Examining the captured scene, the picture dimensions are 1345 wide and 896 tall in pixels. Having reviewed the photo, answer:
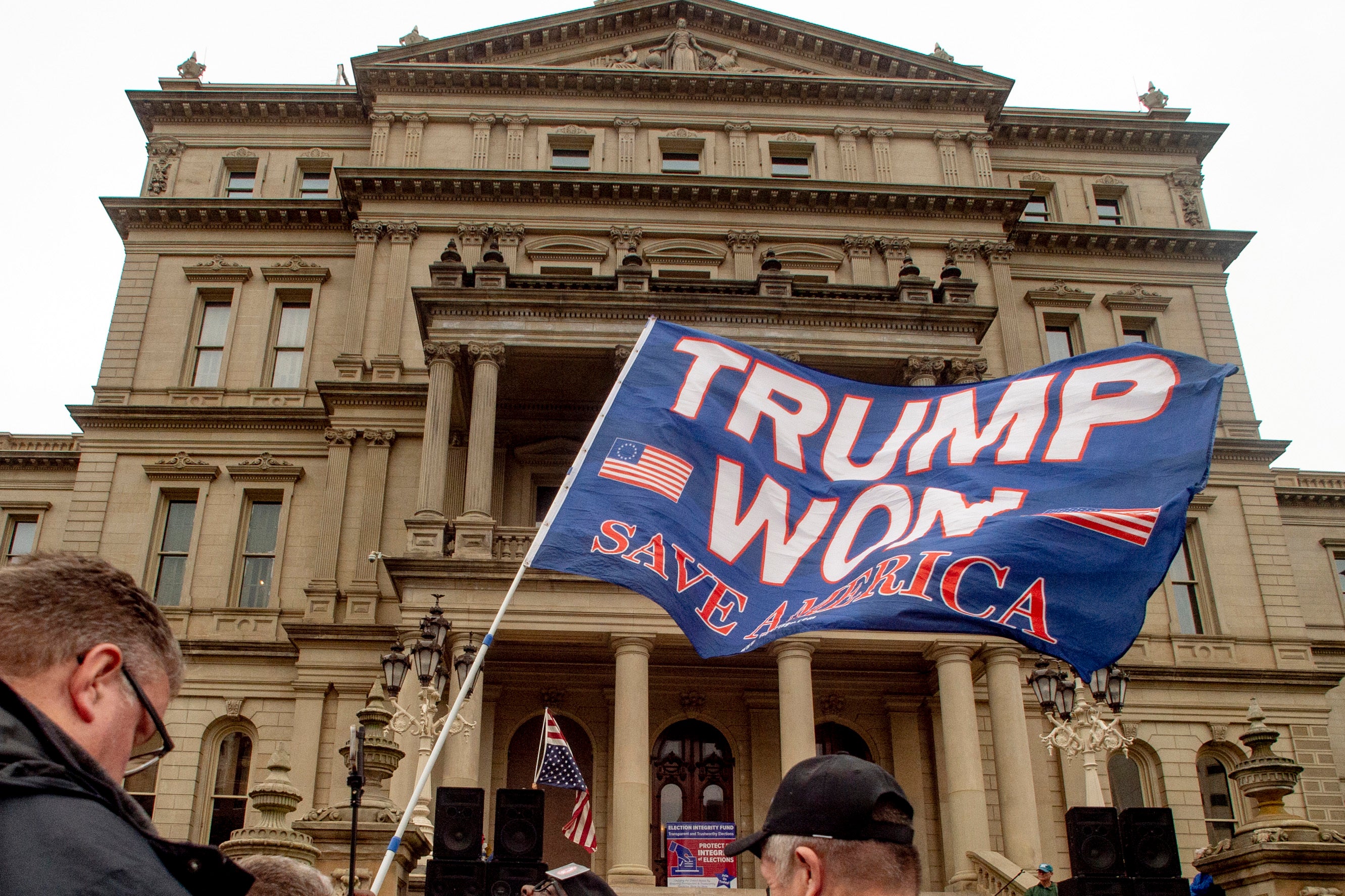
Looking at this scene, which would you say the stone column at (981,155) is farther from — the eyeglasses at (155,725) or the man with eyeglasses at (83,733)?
the man with eyeglasses at (83,733)

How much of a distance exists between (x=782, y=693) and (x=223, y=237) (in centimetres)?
2106

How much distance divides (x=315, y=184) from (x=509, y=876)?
87.3 ft

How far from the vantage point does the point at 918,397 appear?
369 inches

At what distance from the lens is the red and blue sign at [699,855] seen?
2275cm

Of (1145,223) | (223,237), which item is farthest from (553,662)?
(1145,223)

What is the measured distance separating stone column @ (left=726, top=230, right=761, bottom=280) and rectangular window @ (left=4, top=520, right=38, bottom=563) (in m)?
21.5

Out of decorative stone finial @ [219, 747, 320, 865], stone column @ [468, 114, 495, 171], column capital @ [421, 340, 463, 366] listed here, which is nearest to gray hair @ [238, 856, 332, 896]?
decorative stone finial @ [219, 747, 320, 865]

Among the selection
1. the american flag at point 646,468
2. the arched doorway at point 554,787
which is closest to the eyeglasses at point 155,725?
the american flag at point 646,468

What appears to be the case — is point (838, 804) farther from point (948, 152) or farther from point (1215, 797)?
point (948, 152)

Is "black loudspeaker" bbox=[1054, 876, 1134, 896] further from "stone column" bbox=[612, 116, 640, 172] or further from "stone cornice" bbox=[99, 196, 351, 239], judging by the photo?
"stone cornice" bbox=[99, 196, 351, 239]

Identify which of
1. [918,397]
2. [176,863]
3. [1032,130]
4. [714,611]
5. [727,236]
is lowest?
[176,863]

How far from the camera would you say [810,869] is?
2.82 meters

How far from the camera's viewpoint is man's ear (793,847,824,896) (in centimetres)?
280

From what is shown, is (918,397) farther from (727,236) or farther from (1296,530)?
(1296,530)
